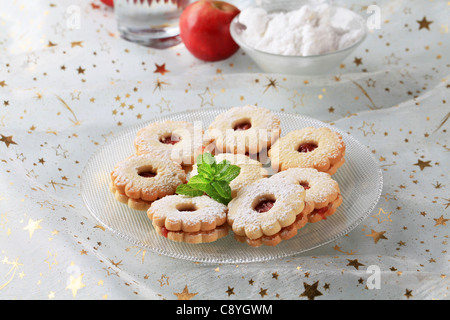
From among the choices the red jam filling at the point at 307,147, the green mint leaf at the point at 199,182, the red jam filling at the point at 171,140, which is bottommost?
the red jam filling at the point at 171,140

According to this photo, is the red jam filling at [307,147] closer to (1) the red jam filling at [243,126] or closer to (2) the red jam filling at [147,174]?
(1) the red jam filling at [243,126]

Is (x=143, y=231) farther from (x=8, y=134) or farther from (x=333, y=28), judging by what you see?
(x=333, y=28)

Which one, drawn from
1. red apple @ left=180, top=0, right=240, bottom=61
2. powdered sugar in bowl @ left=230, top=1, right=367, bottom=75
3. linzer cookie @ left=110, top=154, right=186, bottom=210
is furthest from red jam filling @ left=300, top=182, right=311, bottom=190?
red apple @ left=180, top=0, right=240, bottom=61

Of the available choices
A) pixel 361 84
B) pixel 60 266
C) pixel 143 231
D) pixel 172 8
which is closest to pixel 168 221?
pixel 143 231

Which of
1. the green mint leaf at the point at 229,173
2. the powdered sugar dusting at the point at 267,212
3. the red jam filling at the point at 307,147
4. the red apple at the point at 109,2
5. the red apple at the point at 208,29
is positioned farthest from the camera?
the red apple at the point at 109,2

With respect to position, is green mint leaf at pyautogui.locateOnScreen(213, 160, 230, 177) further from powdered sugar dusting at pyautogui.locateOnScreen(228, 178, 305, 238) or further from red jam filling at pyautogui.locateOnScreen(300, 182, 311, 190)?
red jam filling at pyautogui.locateOnScreen(300, 182, 311, 190)

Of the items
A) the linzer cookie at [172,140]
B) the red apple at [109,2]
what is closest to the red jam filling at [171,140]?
the linzer cookie at [172,140]
